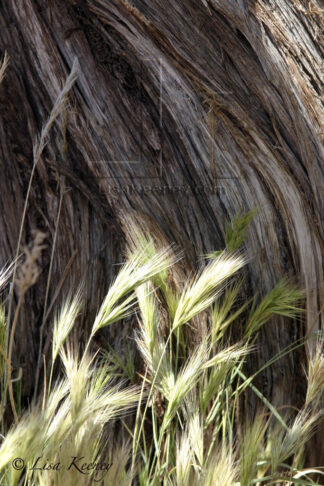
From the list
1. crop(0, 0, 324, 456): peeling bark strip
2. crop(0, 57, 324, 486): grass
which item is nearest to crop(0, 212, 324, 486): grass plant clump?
crop(0, 57, 324, 486): grass

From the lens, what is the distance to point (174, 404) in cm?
101

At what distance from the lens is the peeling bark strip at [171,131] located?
1429mm

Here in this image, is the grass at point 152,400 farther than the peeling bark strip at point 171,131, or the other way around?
the peeling bark strip at point 171,131

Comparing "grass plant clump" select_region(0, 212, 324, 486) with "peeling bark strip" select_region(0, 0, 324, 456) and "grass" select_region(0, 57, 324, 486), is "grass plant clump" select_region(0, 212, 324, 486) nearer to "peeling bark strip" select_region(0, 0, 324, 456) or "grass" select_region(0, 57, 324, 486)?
"grass" select_region(0, 57, 324, 486)

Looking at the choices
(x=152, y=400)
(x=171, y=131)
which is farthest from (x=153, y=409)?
(x=171, y=131)

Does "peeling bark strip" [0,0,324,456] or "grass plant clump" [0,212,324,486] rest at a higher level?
"peeling bark strip" [0,0,324,456]

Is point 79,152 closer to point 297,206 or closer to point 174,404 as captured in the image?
point 297,206

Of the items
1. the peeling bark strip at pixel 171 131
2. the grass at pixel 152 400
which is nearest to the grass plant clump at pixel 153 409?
the grass at pixel 152 400

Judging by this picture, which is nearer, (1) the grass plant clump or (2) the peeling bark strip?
(1) the grass plant clump

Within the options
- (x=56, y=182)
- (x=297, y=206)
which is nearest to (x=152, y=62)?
(x=56, y=182)

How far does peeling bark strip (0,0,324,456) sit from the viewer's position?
1.43 meters

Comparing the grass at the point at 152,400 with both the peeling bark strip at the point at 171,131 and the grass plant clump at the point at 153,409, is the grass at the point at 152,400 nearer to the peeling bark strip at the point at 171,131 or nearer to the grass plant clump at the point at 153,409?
the grass plant clump at the point at 153,409

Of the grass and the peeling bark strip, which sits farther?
the peeling bark strip

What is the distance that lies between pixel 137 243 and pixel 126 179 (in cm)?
20
